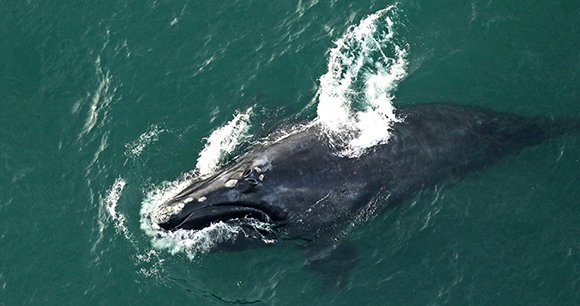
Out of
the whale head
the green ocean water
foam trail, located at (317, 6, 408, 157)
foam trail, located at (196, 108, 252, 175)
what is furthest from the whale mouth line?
foam trail, located at (317, 6, 408, 157)

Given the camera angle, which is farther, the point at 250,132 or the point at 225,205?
the point at 250,132

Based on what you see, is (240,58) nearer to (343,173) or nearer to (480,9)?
(343,173)

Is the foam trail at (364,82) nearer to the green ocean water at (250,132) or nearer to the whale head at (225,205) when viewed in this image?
the green ocean water at (250,132)

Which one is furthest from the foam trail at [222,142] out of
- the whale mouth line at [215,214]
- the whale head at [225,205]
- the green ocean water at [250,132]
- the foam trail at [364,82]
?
the foam trail at [364,82]

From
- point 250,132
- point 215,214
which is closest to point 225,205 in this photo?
point 215,214

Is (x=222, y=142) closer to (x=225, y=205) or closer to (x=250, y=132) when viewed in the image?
(x=250, y=132)

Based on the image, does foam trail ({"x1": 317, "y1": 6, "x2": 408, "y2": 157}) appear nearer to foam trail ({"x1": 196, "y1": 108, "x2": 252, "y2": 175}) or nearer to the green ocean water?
the green ocean water
